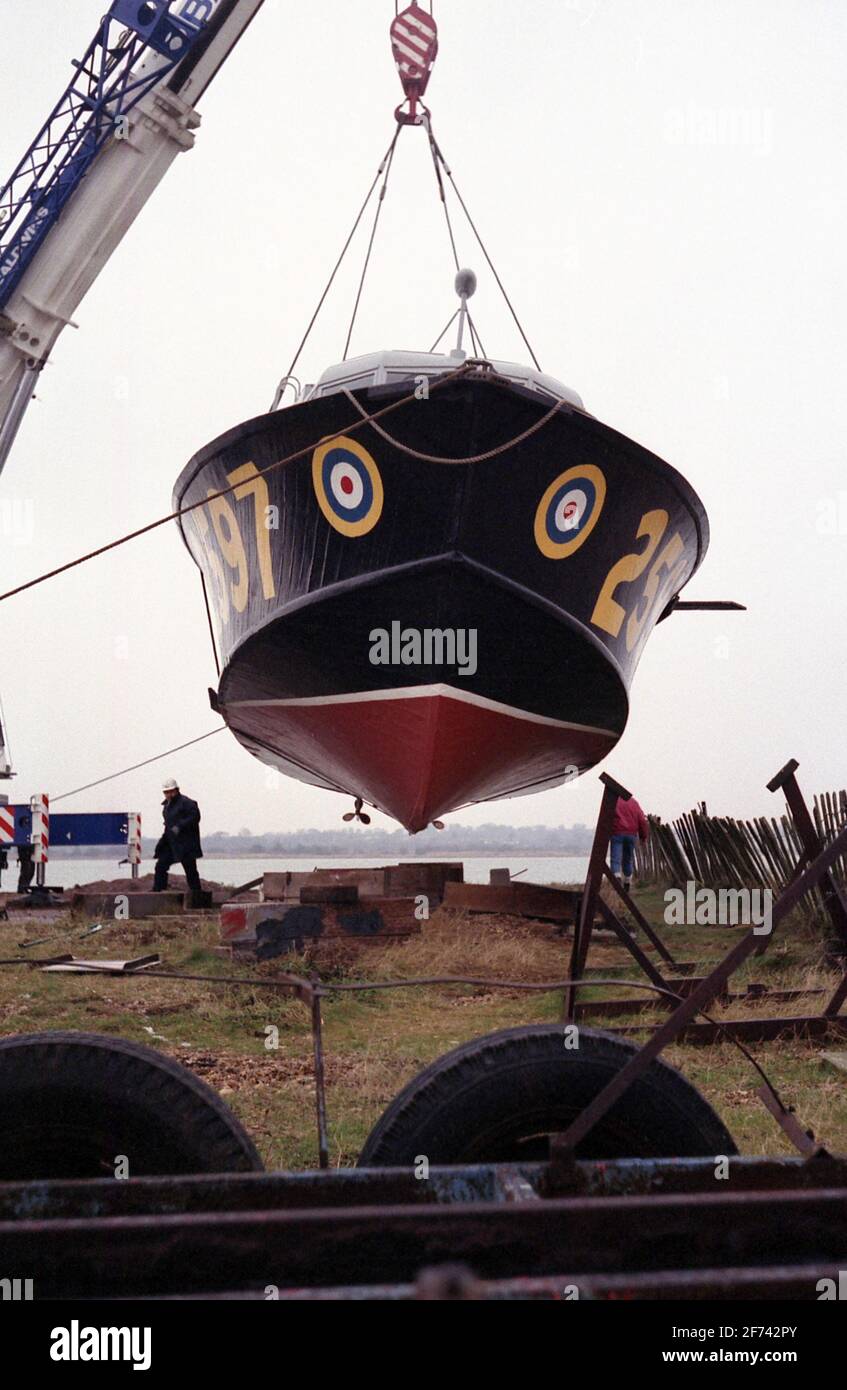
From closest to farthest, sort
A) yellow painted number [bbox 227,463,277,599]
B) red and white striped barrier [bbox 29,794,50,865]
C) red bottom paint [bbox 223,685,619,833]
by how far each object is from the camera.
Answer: red bottom paint [bbox 223,685,619,833] → yellow painted number [bbox 227,463,277,599] → red and white striped barrier [bbox 29,794,50,865]

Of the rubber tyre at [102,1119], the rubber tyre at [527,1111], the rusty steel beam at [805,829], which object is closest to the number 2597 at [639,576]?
the rusty steel beam at [805,829]

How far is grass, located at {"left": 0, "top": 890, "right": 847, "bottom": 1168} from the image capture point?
13.3 ft

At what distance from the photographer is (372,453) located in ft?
21.2

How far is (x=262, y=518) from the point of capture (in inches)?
286

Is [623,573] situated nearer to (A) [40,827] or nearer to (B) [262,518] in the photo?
(B) [262,518]

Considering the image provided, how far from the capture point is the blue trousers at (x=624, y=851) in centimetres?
1099

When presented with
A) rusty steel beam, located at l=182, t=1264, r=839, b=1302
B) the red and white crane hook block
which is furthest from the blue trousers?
rusty steel beam, located at l=182, t=1264, r=839, b=1302

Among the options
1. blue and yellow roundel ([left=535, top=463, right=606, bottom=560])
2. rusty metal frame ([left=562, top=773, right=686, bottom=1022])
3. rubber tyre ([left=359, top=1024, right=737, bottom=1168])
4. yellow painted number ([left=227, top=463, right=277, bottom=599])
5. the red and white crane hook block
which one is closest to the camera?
rubber tyre ([left=359, top=1024, right=737, bottom=1168])

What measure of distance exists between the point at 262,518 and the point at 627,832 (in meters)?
5.48

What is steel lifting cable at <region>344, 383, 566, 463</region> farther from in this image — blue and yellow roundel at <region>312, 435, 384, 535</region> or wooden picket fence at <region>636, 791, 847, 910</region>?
wooden picket fence at <region>636, 791, 847, 910</region>

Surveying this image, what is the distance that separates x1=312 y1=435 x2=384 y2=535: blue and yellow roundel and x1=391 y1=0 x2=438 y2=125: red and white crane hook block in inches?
225
